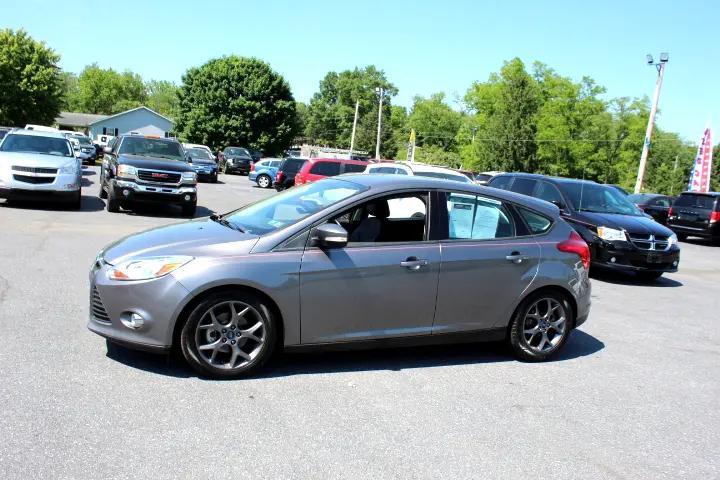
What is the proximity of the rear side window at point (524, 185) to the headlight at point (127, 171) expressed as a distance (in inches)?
333

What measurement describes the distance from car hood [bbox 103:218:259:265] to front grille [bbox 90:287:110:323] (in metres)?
0.27

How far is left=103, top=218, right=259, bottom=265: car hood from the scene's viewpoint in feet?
15.0

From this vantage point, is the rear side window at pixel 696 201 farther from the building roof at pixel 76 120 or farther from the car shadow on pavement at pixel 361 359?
the building roof at pixel 76 120

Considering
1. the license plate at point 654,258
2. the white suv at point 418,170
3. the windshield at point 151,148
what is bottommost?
the license plate at point 654,258

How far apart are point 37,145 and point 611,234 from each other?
1269 centimetres

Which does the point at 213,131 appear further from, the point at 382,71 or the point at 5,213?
the point at 382,71

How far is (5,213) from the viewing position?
12789 mm

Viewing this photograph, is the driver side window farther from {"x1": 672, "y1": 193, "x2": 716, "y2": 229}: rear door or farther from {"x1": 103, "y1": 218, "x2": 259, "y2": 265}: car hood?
{"x1": 672, "y1": 193, "x2": 716, "y2": 229}: rear door

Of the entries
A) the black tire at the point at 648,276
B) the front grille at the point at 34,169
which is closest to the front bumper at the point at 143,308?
the black tire at the point at 648,276

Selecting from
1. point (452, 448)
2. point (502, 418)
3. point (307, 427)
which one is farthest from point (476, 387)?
point (307, 427)

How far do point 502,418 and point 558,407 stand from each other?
583 millimetres

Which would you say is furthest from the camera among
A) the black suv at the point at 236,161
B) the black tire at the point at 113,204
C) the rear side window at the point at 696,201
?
the black suv at the point at 236,161

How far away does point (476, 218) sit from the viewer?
5516mm

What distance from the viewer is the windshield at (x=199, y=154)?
31.3 meters
